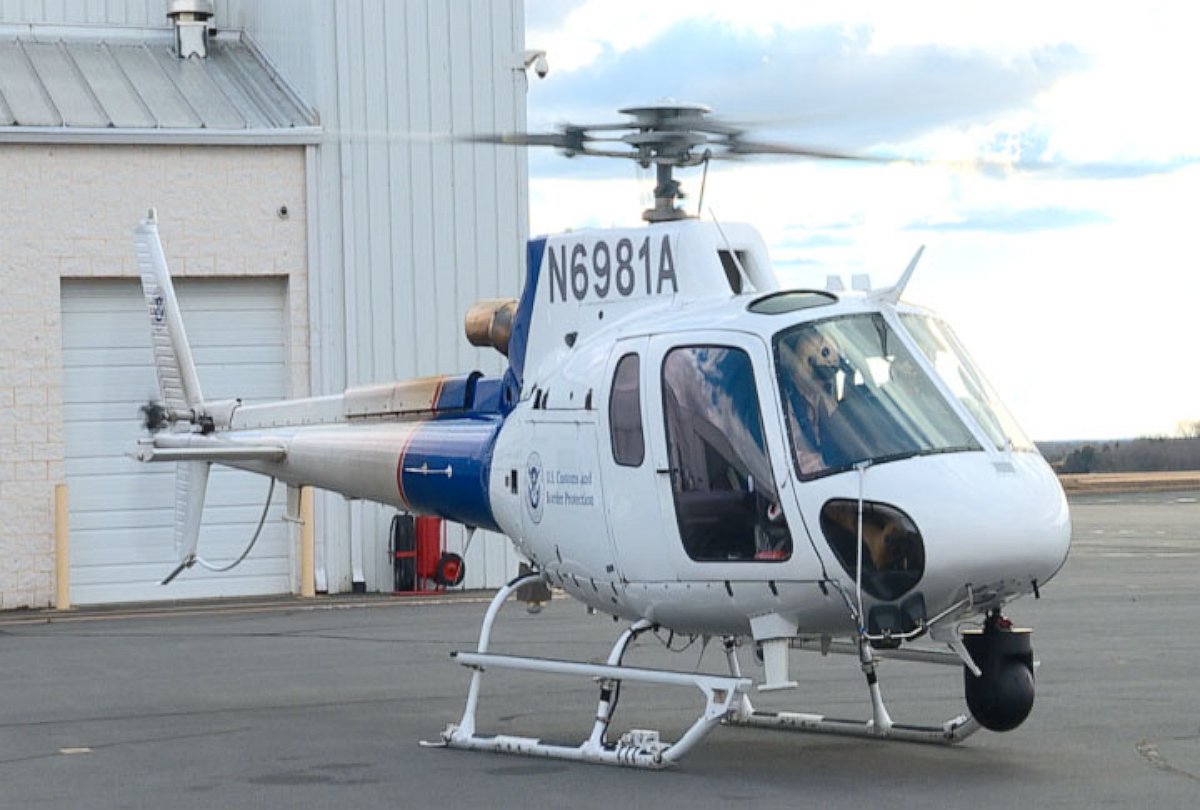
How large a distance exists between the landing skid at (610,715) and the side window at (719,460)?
2.11 feet

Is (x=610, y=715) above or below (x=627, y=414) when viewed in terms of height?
below

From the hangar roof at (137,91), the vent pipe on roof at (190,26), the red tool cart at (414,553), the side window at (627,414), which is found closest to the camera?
the side window at (627,414)

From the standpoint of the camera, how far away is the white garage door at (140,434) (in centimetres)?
2298

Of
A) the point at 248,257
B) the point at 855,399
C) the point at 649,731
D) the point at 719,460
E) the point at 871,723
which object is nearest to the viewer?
the point at 855,399

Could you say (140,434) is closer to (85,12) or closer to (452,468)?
(85,12)

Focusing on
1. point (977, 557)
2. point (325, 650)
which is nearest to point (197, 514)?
point (325, 650)

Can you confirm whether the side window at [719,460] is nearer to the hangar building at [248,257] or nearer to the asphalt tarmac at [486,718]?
the asphalt tarmac at [486,718]

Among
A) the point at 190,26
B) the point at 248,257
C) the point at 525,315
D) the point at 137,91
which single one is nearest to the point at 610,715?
the point at 525,315

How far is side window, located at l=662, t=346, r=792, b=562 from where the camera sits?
→ 1025cm

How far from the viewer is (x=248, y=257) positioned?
917 inches

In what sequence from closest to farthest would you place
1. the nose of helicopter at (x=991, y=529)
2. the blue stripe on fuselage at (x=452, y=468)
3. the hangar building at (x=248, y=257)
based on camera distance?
1. the nose of helicopter at (x=991, y=529)
2. the blue stripe on fuselage at (x=452, y=468)
3. the hangar building at (x=248, y=257)

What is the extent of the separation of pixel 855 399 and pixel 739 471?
2.28 feet

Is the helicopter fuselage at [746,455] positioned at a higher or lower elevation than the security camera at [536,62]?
lower

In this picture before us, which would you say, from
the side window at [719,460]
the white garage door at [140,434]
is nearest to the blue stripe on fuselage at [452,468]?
the side window at [719,460]
